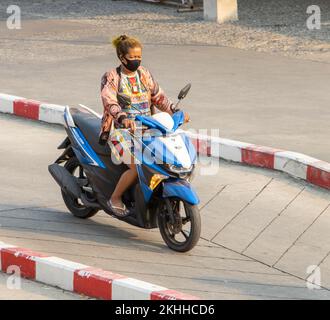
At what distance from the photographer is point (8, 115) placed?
13992 millimetres

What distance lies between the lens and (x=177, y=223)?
911 cm

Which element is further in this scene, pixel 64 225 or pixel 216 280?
pixel 64 225

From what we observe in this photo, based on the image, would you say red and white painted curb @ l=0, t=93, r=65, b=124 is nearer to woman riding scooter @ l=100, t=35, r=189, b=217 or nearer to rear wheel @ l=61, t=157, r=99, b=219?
rear wheel @ l=61, t=157, r=99, b=219

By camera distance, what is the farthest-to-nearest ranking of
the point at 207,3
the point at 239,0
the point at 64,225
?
the point at 239,0 < the point at 207,3 < the point at 64,225

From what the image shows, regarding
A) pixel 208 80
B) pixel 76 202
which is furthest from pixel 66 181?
pixel 208 80

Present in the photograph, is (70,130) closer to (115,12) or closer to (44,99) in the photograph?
(44,99)

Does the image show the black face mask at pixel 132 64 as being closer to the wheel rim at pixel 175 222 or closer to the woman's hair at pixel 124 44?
the woman's hair at pixel 124 44

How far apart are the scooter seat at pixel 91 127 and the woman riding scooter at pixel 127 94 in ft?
0.65

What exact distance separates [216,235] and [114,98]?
1370 millimetres

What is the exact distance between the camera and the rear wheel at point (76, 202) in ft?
32.7

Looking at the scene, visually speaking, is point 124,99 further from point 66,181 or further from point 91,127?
point 66,181
